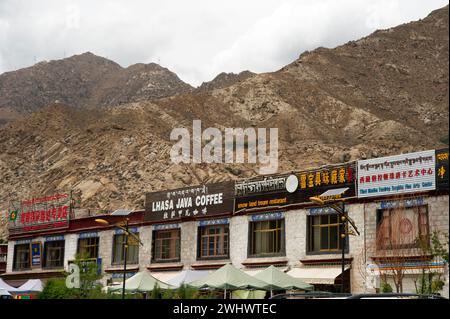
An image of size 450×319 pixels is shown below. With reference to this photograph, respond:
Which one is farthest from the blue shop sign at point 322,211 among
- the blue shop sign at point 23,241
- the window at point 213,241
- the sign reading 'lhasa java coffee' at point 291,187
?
the blue shop sign at point 23,241

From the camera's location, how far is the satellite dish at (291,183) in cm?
3294

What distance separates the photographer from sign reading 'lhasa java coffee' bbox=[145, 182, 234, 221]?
36.1 meters

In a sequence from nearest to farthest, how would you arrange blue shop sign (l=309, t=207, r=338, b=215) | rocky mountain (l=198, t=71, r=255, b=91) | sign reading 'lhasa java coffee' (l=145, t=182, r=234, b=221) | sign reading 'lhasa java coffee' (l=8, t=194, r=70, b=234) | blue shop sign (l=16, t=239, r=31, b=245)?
blue shop sign (l=309, t=207, r=338, b=215)
sign reading 'lhasa java coffee' (l=145, t=182, r=234, b=221)
sign reading 'lhasa java coffee' (l=8, t=194, r=70, b=234)
blue shop sign (l=16, t=239, r=31, b=245)
rocky mountain (l=198, t=71, r=255, b=91)

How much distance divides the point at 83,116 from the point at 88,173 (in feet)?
72.1

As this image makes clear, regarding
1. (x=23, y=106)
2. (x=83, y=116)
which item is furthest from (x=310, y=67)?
(x=23, y=106)

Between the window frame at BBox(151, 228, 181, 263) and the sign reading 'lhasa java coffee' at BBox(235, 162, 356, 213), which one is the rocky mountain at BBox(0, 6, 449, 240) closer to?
the window frame at BBox(151, 228, 181, 263)

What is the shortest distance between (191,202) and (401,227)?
42.3ft

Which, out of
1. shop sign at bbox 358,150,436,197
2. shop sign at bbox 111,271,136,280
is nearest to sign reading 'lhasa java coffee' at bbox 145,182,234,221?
shop sign at bbox 111,271,136,280

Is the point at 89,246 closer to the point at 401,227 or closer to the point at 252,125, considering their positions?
the point at 401,227

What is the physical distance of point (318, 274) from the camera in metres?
30.5

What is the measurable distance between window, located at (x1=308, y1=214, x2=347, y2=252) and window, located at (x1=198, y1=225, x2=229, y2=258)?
5.36m

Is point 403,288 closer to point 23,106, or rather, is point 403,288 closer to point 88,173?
point 88,173

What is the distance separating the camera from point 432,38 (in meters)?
118
